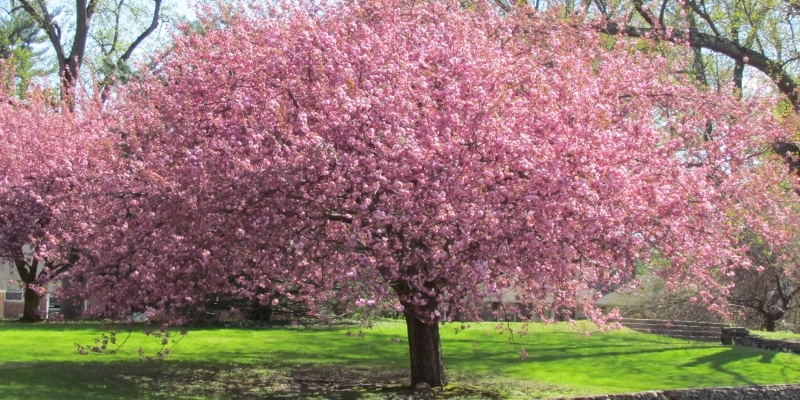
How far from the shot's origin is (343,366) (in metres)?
16.6

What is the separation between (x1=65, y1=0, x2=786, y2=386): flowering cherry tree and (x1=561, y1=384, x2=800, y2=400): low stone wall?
5.33 ft

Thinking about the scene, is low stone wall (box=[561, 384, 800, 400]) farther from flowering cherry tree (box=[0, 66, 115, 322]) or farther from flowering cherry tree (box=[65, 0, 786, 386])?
flowering cherry tree (box=[0, 66, 115, 322])

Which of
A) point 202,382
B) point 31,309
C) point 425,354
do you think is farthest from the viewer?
point 31,309

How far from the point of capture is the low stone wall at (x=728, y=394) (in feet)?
40.0

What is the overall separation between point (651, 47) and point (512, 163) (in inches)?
368

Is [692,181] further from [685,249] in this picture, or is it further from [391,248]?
[391,248]

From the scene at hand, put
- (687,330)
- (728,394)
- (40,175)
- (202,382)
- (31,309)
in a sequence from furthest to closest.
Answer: (687,330) < (31,309) < (40,175) < (202,382) < (728,394)

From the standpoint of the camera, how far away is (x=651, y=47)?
1797 centimetres

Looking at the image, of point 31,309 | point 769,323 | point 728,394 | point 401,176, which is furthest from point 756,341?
point 31,309

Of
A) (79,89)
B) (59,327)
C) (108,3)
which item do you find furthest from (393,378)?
(108,3)

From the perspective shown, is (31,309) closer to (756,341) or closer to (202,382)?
(202,382)

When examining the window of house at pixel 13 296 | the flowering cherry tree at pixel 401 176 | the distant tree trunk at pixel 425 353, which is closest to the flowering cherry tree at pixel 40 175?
the flowering cherry tree at pixel 401 176

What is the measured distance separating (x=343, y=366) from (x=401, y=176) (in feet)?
25.7

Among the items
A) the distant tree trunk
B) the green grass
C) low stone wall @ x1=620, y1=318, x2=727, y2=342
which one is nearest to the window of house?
the green grass
